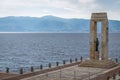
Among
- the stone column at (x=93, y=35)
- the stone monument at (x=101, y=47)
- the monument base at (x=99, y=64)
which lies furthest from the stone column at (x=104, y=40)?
the stone column at (x=93, y=35)

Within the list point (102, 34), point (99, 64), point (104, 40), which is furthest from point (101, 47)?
point (99, 64)

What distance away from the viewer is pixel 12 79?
29.9m

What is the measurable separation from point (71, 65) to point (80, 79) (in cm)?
1338

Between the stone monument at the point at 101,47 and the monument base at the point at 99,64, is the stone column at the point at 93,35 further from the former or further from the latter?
the monument base at the point at 99,64

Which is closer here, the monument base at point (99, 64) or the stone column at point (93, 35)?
the monument base at point (99, 64)

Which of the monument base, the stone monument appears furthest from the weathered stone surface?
the monument base

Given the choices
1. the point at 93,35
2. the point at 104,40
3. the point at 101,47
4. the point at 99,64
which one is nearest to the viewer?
the point at 99,64

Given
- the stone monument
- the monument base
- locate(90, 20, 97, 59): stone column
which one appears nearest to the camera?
the monument base

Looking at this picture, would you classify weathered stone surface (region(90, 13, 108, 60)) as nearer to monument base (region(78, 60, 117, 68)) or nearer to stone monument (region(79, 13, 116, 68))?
stone monument (region(79, 13, 116, 68))

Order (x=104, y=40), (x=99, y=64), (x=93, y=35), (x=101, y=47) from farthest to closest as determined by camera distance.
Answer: (x=93, y=35)
(x=101, y=47)
(x=104, y=40)
(x=99, y=64)

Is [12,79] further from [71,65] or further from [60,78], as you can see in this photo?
[71,65]

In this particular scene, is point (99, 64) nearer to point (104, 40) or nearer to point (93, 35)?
point (104, 40)

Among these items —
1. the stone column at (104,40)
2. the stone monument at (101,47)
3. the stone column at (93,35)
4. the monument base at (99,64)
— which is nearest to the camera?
the monument base at (99,64)

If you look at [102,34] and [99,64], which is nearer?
[99,64]
